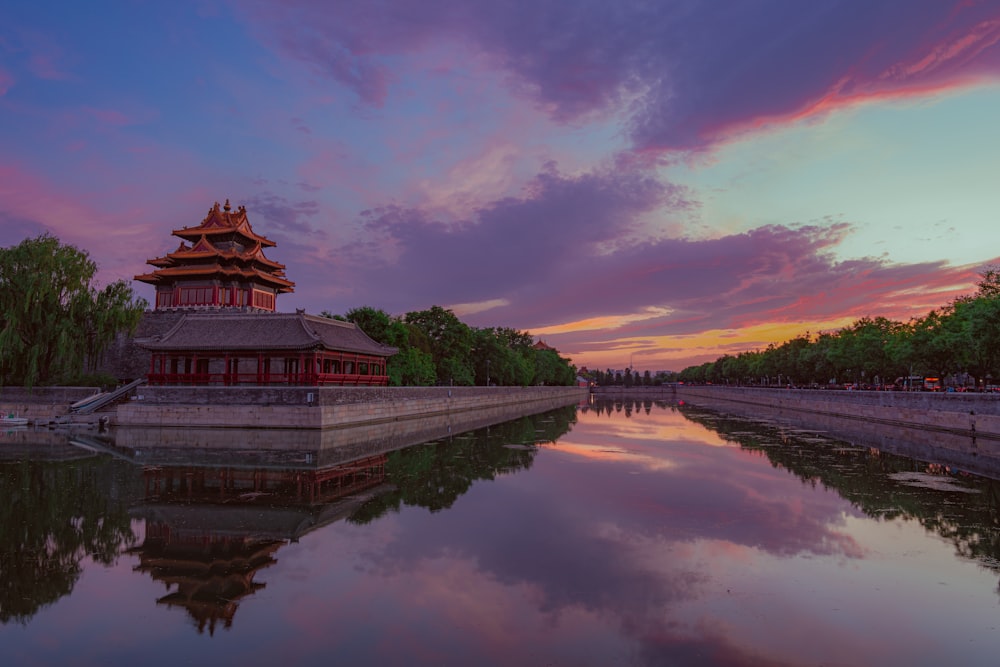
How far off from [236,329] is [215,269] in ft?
51.0

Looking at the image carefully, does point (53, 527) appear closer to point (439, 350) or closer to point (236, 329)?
point (236, 329)

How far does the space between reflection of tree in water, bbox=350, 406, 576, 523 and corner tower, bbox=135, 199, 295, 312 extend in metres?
29.6

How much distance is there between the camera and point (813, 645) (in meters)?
7.61

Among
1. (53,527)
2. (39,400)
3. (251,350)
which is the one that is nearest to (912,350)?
(251,350)

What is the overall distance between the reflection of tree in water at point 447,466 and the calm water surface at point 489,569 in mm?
248

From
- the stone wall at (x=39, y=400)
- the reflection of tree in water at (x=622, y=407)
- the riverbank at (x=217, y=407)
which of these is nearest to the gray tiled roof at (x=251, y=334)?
the riverbank at (x=217, y=407)

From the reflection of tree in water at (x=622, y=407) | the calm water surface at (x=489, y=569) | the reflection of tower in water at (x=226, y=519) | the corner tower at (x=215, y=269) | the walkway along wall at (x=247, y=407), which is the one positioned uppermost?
the corner tower at (x=215, y=269)

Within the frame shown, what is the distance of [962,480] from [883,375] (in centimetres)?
5748

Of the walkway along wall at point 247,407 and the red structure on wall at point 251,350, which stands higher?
the red structure on wall at point 251,350

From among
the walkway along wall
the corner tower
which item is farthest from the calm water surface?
the corner tower

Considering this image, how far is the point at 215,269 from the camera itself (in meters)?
52.6

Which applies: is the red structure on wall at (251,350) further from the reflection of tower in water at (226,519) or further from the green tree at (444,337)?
the green tree at (444,337)

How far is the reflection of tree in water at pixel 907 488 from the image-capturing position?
13477mm

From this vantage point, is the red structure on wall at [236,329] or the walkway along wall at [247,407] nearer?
the walkway along wall at [247,407]
